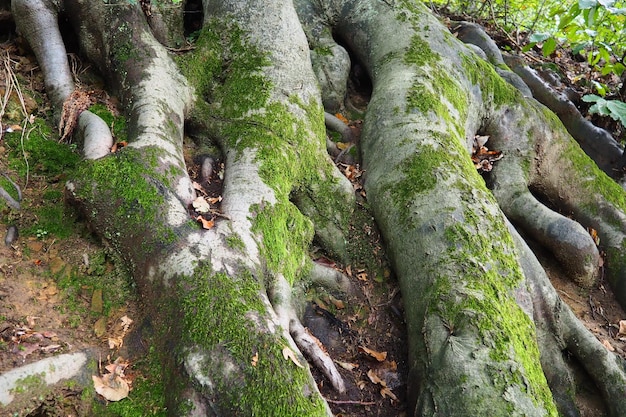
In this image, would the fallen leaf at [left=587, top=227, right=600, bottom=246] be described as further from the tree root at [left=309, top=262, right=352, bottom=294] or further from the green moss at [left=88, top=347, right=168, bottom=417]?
the green moss at [left=88, top=347, right=168, bottom=417]

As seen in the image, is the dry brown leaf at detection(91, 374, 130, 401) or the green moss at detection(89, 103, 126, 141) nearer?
the dry brown leaf at detection(91, 374, 130, 401)

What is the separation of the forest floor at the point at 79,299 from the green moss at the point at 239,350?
39 centimetres

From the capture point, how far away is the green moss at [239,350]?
7.87ft

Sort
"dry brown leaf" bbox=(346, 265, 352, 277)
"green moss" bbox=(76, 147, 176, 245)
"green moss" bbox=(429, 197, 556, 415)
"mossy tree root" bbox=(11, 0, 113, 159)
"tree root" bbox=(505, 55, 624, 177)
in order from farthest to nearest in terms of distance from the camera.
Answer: "tree root" bbox=(505, 55, 624, 177) < "mossy tree root" bbox=(11, 0, 113, 159) < "dry brown leaf" bbox=(346, 265, 352, 277) < "green moss" bbox=(76, 147, 176, 245) < "green moss" bbox=(429, 197, 556, 415)

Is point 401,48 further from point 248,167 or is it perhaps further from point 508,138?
point 248,167

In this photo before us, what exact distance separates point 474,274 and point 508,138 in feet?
9.19

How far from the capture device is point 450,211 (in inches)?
144

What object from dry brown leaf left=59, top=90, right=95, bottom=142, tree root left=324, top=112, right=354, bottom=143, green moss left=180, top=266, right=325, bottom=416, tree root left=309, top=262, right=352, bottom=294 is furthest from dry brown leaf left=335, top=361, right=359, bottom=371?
dry brown leaf left=59, top=90, right=95, bottom=142

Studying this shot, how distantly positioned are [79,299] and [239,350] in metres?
1.20

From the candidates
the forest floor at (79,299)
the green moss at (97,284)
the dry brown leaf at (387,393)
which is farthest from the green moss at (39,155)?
the dry brown leaf at (387,393)

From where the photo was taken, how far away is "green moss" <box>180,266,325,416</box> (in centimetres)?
240

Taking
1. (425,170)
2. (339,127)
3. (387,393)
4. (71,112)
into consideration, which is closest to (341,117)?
(339,127)

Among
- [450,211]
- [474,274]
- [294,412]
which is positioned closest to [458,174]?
[450,211]

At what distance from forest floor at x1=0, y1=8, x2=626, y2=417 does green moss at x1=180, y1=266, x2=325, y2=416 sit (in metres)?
0.39
